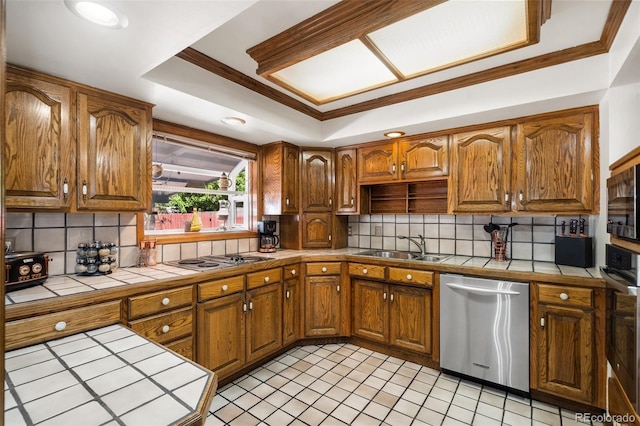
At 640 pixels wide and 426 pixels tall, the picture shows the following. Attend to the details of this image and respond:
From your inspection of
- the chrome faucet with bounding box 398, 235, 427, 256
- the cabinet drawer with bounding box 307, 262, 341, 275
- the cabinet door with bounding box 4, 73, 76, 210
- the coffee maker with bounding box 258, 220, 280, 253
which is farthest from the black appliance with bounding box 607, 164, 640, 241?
the cabinet door with bounding box 4, 73, 76, 210

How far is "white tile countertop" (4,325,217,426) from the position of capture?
706mm

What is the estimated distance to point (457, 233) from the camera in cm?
293

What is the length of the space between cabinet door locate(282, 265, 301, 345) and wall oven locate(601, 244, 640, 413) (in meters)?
2.16

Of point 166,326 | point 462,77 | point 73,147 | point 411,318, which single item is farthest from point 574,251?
point 73,147

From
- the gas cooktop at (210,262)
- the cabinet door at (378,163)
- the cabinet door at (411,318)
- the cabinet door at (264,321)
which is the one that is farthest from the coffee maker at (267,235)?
the cabinet door at (411,318)

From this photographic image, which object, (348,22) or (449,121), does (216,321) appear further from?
(449,121)

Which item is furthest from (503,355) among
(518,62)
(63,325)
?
(63,325)

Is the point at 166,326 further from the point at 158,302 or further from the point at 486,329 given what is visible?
the point at 486,329

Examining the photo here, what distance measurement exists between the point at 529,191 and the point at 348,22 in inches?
72.4

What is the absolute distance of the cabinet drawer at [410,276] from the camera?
2496mm

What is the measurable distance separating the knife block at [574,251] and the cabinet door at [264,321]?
88.8 inches

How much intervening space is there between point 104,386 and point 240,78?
6.62 ft

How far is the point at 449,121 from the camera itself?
2.45m

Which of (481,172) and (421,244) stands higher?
(481,172)
